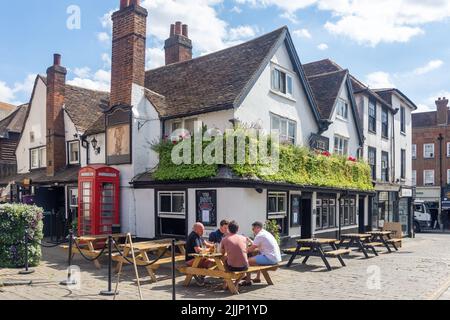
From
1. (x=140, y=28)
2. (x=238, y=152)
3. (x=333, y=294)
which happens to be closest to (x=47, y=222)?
(x=140, y=28)

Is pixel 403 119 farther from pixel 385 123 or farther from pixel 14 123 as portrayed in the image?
pixel 14 123

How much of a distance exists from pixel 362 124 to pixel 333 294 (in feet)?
54.6

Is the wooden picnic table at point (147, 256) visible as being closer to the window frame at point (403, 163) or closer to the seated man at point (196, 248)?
the seated man at point (196, 248)

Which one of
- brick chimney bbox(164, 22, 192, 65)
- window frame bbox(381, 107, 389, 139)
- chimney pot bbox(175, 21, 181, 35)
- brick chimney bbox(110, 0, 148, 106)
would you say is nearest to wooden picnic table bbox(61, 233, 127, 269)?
brick chimney bbox(110, 0, 148, 106)

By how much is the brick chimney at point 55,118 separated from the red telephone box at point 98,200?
515 centimetres

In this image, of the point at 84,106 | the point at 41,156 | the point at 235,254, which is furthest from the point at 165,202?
the point at 41,156

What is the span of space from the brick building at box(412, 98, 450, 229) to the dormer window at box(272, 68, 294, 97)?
105 feet

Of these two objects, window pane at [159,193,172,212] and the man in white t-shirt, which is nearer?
the man in white t-shirt

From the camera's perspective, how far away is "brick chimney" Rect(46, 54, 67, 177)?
20625 millimetres

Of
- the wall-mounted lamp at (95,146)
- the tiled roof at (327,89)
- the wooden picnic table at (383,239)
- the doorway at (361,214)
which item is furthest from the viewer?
the doorway at (361,214)

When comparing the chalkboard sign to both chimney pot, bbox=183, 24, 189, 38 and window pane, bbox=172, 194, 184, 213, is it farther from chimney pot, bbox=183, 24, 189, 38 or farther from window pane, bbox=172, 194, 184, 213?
chimney pot, bbox=183, 24, 189, 38

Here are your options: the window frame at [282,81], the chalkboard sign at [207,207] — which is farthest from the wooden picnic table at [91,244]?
the window frame at [282,81]

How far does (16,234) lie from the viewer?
12.0m

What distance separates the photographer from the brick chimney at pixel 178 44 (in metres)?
22.2
